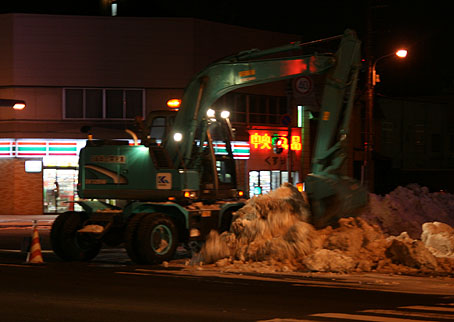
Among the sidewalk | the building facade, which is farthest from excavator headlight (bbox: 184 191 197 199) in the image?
the building facade

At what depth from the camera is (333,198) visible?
15.7 metres

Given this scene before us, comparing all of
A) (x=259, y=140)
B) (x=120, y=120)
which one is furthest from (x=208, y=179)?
(x=259, y=140)

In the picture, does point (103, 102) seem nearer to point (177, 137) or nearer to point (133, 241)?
point (177, 137)

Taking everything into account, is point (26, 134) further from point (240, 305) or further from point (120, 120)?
point (240, 305)

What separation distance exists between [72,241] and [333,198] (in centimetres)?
622

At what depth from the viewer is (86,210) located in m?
17.7

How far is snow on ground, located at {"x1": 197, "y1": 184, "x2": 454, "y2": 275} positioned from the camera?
48.1 ft

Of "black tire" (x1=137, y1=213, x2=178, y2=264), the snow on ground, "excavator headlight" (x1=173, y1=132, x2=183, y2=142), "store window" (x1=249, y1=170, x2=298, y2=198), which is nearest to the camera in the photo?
the snow on ground

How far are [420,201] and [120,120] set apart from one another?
60.0ft

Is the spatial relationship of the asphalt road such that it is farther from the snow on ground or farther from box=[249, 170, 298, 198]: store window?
box=[249, 170, 298, 198]: store window

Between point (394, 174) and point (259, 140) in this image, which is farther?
point (394, 174)

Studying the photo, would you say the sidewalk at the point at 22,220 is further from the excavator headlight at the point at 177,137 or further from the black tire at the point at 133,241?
the black tire at the point at 133,241

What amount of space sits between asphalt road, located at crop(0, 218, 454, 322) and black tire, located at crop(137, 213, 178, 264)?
41 cm

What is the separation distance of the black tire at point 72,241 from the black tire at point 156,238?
1895 millimetres
